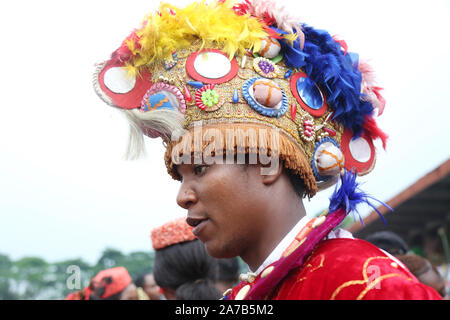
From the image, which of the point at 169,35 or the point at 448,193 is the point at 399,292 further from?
the point at 448,193

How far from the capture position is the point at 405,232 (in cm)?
1059

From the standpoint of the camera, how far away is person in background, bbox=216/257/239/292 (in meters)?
4.01

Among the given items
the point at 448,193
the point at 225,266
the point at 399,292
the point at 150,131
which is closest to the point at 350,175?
the point at 399,292

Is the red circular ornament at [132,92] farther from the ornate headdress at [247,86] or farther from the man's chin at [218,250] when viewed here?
the man's chin at [218,250]

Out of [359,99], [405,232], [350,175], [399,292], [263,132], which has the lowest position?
[405,232]

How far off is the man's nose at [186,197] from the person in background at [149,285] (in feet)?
10.9

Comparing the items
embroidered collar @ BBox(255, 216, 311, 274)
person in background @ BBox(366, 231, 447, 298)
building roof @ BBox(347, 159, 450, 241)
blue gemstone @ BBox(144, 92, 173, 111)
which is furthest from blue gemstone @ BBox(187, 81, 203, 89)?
building roof @ BBox(347, 159, 450, 241)

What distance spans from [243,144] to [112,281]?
125 inches

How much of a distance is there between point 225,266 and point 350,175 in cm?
220

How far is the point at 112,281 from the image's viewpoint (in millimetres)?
4781

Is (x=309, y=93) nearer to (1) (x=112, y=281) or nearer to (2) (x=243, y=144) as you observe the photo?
(2) (x=243, y=144)

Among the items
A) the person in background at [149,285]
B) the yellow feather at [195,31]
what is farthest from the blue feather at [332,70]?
the person in background at [149,285]

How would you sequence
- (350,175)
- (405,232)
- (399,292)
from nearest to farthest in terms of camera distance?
(399,292) < (350,175) < (405,232)

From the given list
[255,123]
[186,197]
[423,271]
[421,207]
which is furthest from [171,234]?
[421,207]
